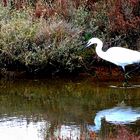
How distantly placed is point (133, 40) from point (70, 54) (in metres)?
2.00

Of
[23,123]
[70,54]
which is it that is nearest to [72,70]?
[70,54]

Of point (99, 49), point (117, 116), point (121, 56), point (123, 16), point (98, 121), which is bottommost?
point (98, 121)

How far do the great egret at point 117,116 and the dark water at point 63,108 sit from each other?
0.06 ft

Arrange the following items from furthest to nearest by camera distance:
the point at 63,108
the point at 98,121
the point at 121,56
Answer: the point at 121,56, the point at 63,108, the point at 98,121

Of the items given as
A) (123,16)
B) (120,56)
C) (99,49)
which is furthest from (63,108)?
(123,16)

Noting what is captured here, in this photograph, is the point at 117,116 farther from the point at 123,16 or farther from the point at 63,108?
the point at 123,16

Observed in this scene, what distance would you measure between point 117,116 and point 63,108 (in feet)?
4.25

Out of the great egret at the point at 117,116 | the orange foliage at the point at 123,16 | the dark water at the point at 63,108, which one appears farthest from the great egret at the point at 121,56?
the great egret at the point at 117,116

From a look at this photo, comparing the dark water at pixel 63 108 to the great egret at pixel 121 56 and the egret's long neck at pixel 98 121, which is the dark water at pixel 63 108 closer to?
the egret's long neck at pixel 98 121

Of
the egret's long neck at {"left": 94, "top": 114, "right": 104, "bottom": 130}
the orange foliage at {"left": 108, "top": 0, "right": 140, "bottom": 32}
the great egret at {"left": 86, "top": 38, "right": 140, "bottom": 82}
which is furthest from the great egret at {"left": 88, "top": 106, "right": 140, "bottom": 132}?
Answer: the orange foliage at {"left": 108, "top": 0, "right": 140, "bottom": 32}

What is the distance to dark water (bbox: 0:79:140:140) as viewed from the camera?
9773mm

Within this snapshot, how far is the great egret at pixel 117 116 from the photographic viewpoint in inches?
412

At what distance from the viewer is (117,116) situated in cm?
1098

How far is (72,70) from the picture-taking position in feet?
49.3
